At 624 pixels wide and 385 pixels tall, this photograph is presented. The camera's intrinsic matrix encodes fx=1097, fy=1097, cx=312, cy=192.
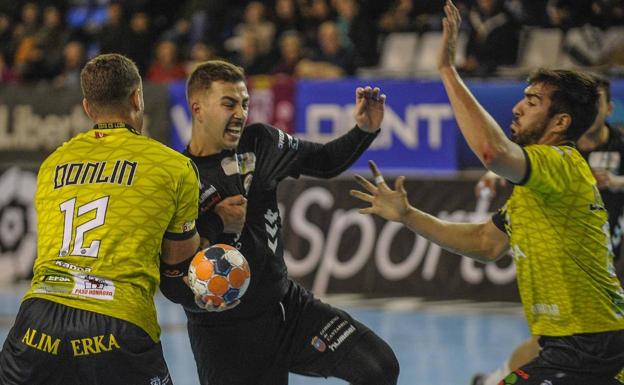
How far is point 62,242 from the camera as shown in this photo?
4.69m

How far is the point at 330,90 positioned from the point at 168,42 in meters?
3.79

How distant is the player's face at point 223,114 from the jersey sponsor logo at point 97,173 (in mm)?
1163

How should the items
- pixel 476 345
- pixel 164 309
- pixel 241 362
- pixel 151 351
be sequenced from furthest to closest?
pixel 164 309 → pixel 476 345 → pixel 241 362 → pixel 151 351

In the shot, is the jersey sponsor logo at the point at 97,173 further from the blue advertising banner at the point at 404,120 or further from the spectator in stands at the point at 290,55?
the spectator in stands at the point at 290,55

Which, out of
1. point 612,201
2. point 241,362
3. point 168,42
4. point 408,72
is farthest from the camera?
point 168,42

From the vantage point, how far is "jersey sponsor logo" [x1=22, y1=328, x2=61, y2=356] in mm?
4555

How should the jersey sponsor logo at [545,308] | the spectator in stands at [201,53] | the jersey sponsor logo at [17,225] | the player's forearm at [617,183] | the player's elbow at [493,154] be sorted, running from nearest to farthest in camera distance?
the player's elbow at [493,154] < the jersey sponsor logo at [545,308] < the player's forearm at [617,183] < the jersey sponsor logo at [17,225] < the spectator in stands at [201,53]

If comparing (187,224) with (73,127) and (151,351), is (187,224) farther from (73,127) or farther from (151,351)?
(73,127)

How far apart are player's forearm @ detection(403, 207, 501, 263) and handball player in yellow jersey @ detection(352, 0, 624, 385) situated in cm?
50

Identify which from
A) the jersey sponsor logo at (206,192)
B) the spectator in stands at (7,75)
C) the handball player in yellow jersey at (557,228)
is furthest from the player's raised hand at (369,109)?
the spectator in stands at (7,75)

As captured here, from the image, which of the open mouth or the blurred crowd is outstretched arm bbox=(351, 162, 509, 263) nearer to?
the open mouth

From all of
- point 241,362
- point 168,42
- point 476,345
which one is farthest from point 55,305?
point 168,42

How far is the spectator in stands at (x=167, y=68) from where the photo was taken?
16078 millimetres

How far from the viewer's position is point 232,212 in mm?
5301
